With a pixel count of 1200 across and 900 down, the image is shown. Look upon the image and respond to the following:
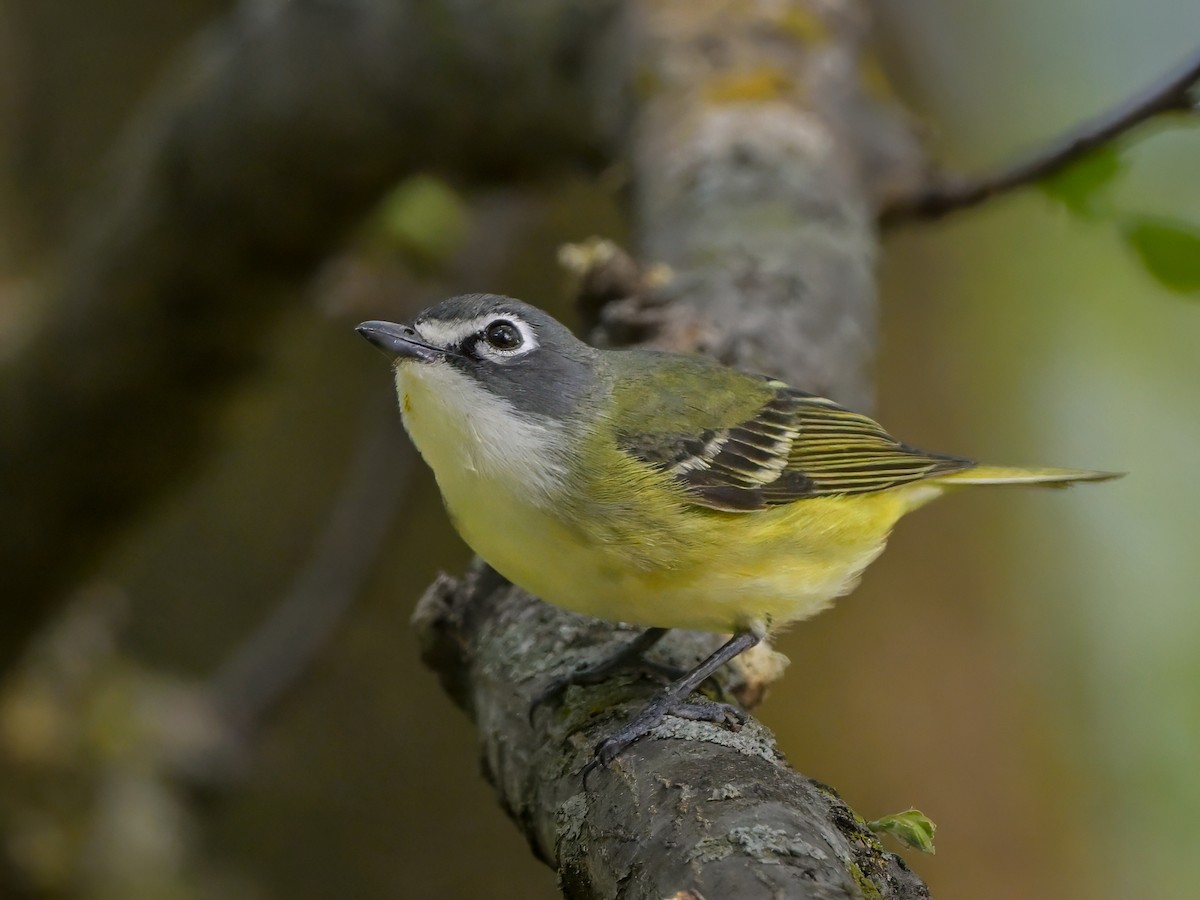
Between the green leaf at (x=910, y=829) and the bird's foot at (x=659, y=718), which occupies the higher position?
the bird's foot at (x=659, y=718)

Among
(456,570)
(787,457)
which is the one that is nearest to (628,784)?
(787,457)

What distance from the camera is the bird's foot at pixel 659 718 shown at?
1.64 m

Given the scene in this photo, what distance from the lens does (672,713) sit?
1.78 m

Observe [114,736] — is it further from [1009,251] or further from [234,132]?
[1009,251]

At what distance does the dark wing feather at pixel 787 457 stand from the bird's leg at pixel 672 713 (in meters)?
0.45

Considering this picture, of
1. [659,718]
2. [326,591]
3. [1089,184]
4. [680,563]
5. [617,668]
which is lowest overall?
[659,718]

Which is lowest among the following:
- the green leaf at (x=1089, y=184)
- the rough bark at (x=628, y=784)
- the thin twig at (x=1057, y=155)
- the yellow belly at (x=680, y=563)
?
the rough bark at (x=628, y=784)

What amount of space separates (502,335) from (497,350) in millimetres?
33

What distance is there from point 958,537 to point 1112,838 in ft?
5.31

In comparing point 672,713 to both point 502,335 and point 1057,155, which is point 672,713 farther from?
point 1057,155

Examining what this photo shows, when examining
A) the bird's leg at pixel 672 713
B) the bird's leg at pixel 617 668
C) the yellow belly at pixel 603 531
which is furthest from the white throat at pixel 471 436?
the bird's leg at pixel 672 713

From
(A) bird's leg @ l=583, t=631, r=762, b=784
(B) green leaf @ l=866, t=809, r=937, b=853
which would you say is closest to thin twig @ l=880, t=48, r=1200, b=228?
(A) bird's leg @ l=583, t=631, r=762, b=784

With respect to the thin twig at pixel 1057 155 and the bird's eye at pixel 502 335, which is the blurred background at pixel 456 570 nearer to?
the thin twig at pixel 1057 155

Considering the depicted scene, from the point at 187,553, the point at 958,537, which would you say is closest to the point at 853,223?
the point at 958,537
